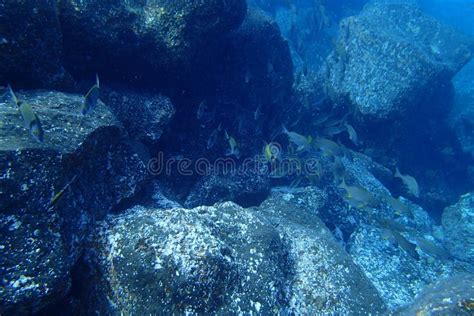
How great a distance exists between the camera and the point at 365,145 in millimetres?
10062

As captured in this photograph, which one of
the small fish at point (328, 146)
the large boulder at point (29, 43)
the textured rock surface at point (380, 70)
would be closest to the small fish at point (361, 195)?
the small fish at point (328, 146)

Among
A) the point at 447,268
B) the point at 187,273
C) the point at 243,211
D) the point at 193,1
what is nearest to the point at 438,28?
the point at 447,268

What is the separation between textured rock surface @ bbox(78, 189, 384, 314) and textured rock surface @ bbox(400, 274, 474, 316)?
92 centimetres

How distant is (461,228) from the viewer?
29.6ft

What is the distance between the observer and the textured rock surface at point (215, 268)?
10.1 feet

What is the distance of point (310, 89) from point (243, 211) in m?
6.98

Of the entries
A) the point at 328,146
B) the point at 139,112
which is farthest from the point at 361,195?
the point at 139,112

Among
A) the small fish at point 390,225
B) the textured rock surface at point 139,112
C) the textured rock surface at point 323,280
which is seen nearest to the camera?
the textured rock surface at point 323,280

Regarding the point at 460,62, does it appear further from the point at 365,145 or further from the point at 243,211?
the point at 243,211

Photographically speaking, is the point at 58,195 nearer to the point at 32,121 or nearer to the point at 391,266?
the point at 32,121

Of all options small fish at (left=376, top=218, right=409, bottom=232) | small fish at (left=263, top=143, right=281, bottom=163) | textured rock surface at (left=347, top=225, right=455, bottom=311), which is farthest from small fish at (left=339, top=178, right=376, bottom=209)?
small fish at (left=263, top=143, right=281, bottom=163)

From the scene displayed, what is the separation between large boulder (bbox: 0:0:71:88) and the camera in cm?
354

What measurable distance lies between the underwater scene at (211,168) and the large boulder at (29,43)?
0.7 inches

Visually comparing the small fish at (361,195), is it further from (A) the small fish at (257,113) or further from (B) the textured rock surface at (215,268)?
(A) the small fish at (257,113)
